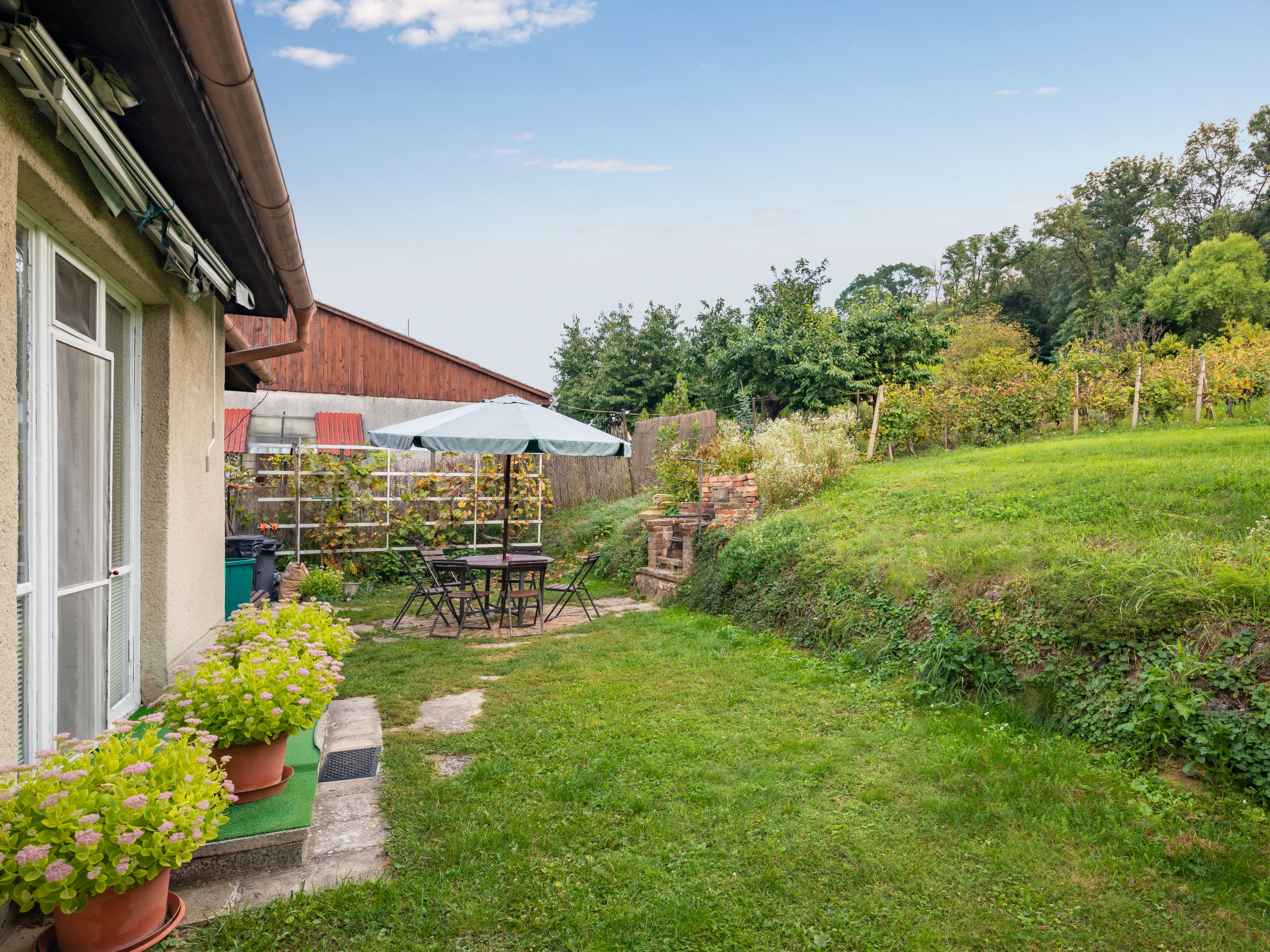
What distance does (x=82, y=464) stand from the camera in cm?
290

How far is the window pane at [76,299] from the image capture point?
8.82 ft

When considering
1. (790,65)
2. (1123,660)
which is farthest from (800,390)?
(1123,660)

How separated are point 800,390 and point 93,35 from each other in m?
16.9

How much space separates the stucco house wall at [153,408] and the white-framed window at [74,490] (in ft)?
0.28

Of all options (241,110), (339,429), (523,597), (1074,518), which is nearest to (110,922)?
(241,110)

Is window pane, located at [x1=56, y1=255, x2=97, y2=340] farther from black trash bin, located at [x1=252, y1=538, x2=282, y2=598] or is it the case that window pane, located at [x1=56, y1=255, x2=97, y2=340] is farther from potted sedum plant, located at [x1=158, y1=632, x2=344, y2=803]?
black trash bin, located at [x1=252, y1=538, x2=282, y2=598]

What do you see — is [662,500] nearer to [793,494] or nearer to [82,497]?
[793,494]

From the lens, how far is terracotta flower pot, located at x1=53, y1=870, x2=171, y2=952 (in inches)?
71.9

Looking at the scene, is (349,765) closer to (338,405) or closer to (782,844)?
(782,844)

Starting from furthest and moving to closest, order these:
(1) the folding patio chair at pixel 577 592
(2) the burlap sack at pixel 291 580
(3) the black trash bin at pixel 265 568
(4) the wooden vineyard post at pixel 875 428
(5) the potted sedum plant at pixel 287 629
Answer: (4) the wooden vineyard post at pixel 875 428 → (2) the burlap sack at pixel 291 580 → (1) the folding patio chair at pixel 577 592 → (3) the black trash bin at pixel 265 568 → (5) the potted sedum plant at pixel 287 629

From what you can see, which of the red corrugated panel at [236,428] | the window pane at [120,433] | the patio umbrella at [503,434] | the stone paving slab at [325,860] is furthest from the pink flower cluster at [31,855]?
the red corrugated panel at [236,428]

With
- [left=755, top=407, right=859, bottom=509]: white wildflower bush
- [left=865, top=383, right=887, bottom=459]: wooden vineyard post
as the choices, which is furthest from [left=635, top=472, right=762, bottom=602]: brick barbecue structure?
[left=865, top=383, right=887, bottom=459]: wooden vineyard post

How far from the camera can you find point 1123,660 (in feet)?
12.4

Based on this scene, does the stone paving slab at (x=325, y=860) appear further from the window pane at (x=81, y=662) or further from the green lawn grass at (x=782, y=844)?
the window pane at (x=81, y=662)
